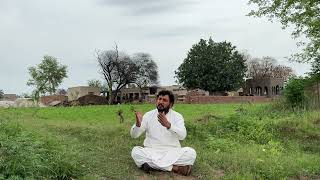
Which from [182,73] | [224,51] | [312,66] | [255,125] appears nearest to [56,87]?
[182,73]

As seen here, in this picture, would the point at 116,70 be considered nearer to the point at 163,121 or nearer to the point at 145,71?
the point at 145,71

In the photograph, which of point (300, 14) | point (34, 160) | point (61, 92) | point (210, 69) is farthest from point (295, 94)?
point (61, 92)

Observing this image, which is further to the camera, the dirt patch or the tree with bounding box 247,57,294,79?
the tree with bounding box 247,57,294,79

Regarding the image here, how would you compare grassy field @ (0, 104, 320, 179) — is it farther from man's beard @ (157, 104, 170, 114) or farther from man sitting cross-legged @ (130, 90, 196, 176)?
man's beard @ (157, 104, 170, 114)

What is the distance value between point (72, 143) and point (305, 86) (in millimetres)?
14000

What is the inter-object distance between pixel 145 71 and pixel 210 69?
1141cm

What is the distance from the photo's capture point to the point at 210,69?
68375 millimetres

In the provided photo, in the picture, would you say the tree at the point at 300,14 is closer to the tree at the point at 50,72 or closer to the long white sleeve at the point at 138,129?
the long white sleeve at the point at 138,129

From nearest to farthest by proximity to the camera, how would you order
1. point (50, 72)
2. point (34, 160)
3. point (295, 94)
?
point (34, 160) < point (295, 94) < point (50, 72)

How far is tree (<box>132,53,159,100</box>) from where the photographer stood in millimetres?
75781

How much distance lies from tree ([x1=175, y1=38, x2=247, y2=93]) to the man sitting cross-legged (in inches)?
2320

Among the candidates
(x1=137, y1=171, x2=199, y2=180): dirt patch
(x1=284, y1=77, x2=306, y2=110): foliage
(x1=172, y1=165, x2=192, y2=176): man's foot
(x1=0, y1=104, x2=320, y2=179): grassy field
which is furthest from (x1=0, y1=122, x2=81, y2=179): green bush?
(x1=284, y1=77, x2=306, y2=110): foliage

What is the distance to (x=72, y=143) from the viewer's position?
10664 mm

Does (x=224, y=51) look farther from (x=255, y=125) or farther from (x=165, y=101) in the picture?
(x=165, y=101)
